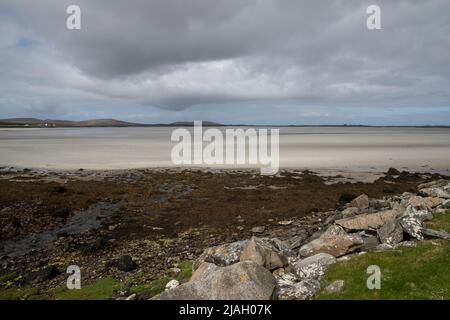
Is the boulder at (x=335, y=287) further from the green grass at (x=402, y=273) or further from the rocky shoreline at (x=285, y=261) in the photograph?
the green grass at (x=402, y=273)

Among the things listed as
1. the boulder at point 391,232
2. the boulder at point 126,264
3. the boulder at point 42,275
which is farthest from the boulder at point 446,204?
the boulder at point 42,275

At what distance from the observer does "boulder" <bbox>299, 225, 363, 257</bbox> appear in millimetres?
12125

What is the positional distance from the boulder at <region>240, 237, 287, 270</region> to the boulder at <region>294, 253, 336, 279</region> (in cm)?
59

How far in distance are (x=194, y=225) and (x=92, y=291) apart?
32.2 feet

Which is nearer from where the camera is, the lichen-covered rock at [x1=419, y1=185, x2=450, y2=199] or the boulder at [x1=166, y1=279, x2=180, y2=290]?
the boulder at [x1=166, y1=279, x2=180, y2=290]

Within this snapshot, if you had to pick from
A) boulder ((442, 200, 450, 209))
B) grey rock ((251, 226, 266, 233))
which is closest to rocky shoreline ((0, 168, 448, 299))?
grey rock ((251, 226, 266, 233))

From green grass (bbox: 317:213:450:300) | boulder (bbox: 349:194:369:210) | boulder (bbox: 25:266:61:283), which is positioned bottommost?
boulder (bbox: 25:266:61:283)

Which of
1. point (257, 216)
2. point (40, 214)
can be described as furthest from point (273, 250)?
point (40, 214)

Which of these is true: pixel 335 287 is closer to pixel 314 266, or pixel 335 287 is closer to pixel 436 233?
pixel 314 266

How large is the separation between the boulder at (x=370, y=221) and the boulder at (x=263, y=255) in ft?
15.8

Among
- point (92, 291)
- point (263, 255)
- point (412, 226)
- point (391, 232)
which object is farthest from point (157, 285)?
point (412, 226)

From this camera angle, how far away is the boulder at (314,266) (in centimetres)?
1039

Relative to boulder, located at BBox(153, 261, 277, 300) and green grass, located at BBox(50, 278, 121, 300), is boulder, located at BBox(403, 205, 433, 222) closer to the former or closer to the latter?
boulder, located at BBox(153, 261, 277, 300)

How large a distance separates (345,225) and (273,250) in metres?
5.01
